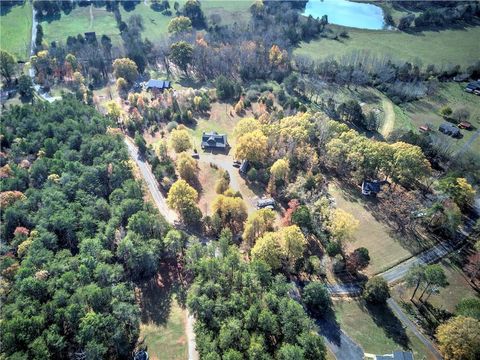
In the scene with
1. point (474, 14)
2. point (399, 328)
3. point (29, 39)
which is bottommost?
point (399, 328)

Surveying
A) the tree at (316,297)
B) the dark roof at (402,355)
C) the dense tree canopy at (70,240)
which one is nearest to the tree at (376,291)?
the tree at (316,297)

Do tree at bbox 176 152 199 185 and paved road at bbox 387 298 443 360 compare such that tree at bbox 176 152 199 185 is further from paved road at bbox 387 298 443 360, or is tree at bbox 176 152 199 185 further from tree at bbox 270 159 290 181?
paved road at bbox 387 298 443 360

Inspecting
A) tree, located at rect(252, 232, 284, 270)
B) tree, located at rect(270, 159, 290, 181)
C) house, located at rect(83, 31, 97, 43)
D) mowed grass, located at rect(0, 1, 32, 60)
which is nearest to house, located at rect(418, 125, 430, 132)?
tree, located at rect(270, 159, 290, 181)

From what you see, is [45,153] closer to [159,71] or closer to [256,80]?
[159,71]

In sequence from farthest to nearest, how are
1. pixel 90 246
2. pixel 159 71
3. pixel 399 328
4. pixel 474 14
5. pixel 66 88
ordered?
pixel 474 14
pixel 159 71
pixel 66 88
pixel 90 246
pixel 399 328

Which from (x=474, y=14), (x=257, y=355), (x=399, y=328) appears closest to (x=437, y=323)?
(x=399, y=328)

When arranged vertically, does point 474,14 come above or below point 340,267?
above

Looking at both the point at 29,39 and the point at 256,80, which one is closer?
the point at 256,80
